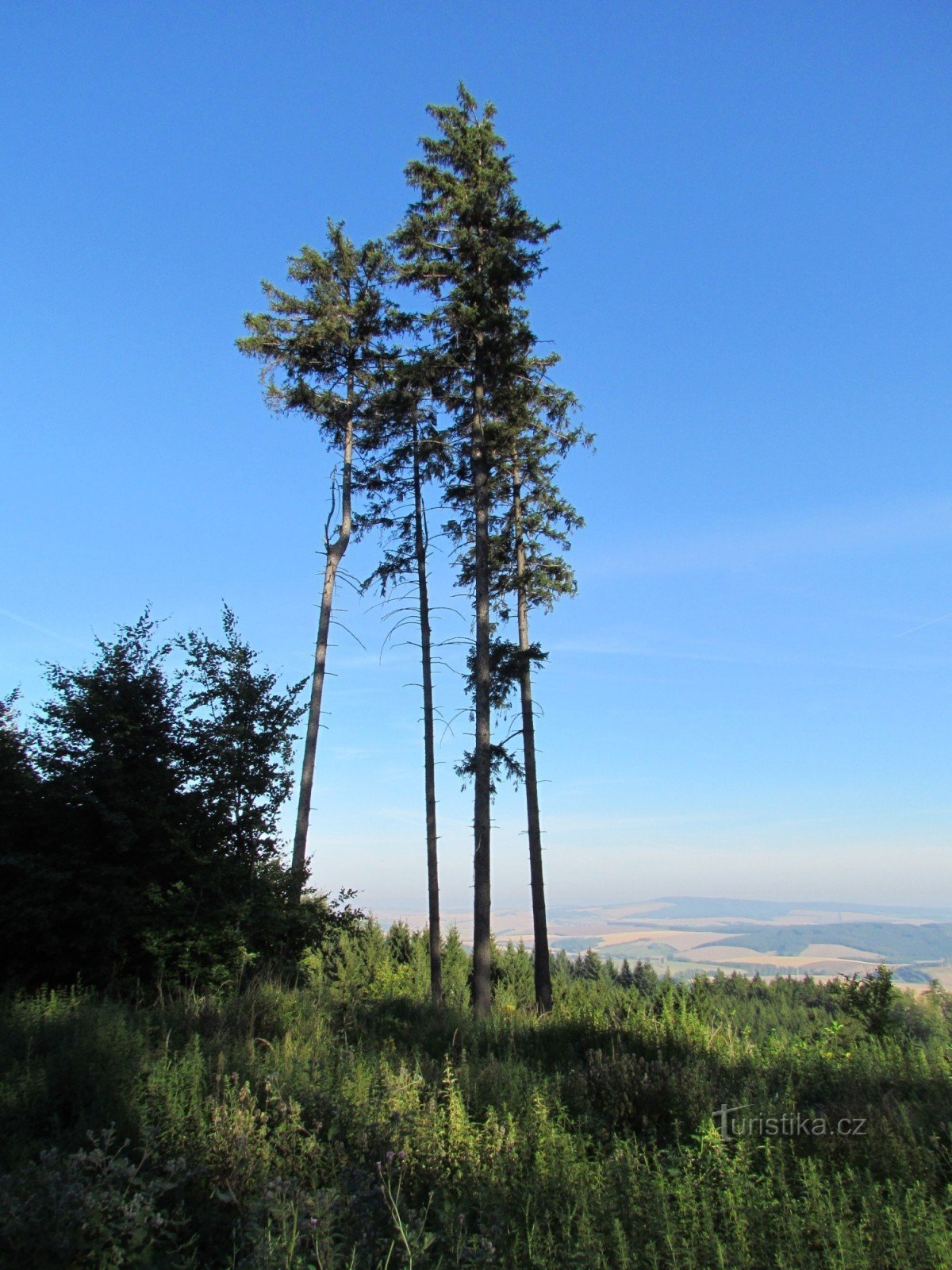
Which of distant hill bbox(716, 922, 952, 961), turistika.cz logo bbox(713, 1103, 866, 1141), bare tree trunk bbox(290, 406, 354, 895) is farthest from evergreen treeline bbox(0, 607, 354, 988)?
distant hill bbox(716, 922, 952, 961)

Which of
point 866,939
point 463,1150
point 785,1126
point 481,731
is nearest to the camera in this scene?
point 463,1150

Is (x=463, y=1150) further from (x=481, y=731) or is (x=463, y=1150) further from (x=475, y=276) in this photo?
(x=475, y=276)

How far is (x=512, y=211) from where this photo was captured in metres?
18.7

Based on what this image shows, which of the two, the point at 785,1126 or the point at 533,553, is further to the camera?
the point at 533,553

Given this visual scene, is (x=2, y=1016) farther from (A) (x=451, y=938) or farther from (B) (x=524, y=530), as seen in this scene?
(A) (x=451, y=938)

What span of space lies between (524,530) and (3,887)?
14.6 metres

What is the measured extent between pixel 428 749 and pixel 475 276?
12523 mm

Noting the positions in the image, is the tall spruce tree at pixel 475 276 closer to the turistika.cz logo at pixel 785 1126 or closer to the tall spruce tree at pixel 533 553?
the tall spruce tree at pixel 533 553

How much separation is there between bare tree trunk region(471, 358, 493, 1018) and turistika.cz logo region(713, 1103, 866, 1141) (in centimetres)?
920

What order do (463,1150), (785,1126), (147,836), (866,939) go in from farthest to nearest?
1. (866,939)
2. (147,836)
3. (785,1126)
4. (463,1150)

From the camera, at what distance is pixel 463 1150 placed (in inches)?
182

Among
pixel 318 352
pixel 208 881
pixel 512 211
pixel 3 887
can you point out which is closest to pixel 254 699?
pixel 208 881

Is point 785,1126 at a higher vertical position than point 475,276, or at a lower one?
lower

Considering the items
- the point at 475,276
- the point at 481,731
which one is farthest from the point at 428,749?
the point at 475,276
